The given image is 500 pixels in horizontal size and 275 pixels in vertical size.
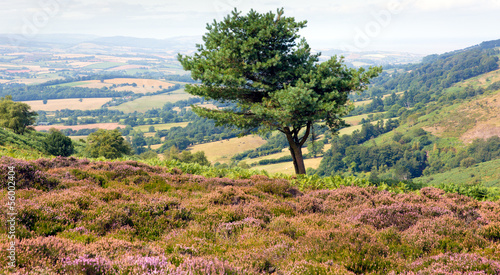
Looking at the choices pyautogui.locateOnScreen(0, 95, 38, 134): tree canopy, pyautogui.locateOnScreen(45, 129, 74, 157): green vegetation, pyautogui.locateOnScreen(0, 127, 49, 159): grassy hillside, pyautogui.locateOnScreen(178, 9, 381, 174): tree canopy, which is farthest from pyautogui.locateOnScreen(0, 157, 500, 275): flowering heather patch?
pyautogui.locateOnScreen(0, 95, 38, 134): tree canopy

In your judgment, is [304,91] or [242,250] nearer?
[242,250]

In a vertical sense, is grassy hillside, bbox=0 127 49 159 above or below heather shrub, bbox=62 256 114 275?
above

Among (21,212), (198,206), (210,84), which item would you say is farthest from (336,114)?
(21,212)

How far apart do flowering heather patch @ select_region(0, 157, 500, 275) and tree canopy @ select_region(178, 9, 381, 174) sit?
567 cm

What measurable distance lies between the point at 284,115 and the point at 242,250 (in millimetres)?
9449

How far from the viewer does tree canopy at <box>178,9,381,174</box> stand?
48.4 ft

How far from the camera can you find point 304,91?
13.3m

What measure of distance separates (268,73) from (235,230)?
36.2ft

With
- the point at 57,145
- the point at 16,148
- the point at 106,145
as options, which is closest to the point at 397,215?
the point at 16,148

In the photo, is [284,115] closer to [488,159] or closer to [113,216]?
[113,216]

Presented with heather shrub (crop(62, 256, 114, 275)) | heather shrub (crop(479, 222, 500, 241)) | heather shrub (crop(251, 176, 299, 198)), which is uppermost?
Answer: heather shrub (crop(62, 256, 114, 275))

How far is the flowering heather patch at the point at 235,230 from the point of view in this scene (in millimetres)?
4719

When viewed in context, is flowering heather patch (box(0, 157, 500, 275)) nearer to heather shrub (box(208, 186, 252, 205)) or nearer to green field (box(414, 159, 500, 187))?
heather shrub (box(208, 186, 252, 205))

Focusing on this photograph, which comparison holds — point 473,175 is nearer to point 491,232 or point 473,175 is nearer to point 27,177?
point 491,232
